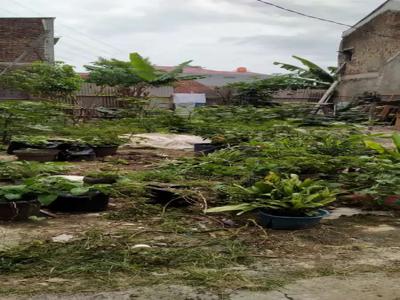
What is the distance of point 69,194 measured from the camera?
4.43 m

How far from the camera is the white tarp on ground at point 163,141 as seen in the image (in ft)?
35.3

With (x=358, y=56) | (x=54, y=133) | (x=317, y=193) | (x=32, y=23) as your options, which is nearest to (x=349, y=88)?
(x=358, y=56)

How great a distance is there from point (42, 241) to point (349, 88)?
74.3 feet

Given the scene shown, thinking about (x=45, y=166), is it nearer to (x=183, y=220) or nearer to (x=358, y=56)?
(x=183, y=220)

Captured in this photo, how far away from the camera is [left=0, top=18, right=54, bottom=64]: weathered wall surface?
67.4ft

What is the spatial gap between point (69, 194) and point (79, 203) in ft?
0.47

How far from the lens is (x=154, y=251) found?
340cm

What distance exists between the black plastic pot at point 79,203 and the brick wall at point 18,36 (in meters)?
17.3

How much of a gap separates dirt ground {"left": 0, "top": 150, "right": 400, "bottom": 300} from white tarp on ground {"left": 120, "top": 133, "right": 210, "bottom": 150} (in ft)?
19.2

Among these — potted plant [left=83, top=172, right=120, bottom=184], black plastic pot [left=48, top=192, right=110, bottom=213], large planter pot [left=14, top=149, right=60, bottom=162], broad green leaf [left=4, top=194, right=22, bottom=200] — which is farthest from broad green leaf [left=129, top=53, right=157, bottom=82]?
broad green leaf [left=4, top=194, right=22, bottom=200]

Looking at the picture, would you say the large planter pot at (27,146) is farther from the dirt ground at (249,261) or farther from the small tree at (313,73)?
the small tree at (313,73)

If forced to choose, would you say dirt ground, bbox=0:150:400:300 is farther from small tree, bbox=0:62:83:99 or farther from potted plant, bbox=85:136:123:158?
small tree, bbox=0:62:83:99

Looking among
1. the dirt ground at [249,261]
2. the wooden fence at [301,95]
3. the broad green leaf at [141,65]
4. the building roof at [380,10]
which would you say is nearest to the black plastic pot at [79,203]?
the dirt ground at [249,261]

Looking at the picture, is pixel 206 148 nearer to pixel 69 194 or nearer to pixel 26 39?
pixel 69 194
